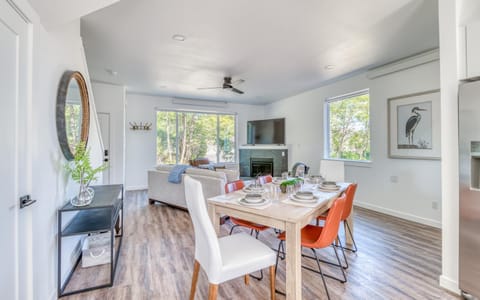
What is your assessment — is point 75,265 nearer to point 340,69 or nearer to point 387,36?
point 387,36

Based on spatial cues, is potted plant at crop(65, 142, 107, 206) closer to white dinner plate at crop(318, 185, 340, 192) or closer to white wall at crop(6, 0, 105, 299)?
white wall at crop(6, 0, 105, 299)

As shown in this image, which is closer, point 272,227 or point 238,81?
point 272,227

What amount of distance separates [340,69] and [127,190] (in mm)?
5770

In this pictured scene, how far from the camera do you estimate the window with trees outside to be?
6480mm

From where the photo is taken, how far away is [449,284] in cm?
187

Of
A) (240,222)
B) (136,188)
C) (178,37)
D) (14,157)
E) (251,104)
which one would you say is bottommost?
(136,188)

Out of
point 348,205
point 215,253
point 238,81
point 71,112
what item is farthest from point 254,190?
point 238,81

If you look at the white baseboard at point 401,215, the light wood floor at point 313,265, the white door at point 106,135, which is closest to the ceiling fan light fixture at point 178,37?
the light wood floor at point 313,265

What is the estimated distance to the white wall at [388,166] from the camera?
3.36m

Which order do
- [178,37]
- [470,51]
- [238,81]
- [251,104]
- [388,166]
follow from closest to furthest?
[470,51]
[178,37]
[388,166]
[238,81]
[251,104]

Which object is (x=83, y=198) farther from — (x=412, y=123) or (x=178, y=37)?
(x=412, y=123)

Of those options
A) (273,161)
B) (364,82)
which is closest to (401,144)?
(364,82)

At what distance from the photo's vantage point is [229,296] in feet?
6.03

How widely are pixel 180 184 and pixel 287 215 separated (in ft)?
9.39
